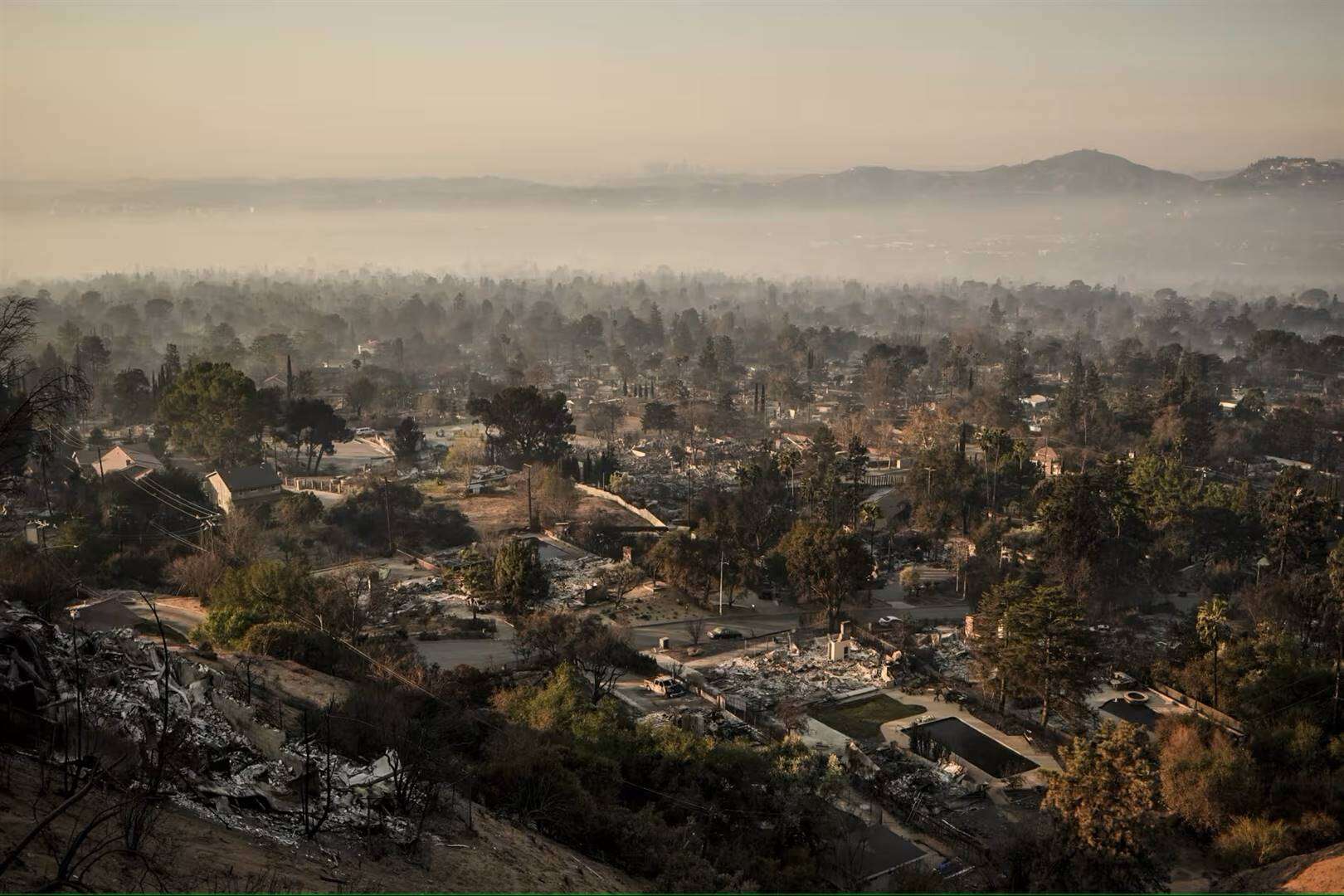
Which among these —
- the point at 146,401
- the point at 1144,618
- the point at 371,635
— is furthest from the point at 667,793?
the point at 146,401

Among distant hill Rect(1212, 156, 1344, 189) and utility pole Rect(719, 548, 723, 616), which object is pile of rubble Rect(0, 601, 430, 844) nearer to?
utility pole Rect(719, 548, 723, 616)

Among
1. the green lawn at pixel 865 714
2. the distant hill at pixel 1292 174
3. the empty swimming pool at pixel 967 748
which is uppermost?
the distant hill at pixel 1292 174

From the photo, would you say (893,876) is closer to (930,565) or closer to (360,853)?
(360,853)

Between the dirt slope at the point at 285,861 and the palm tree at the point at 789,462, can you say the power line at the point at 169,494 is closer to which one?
the palm tree at the point at 789,462

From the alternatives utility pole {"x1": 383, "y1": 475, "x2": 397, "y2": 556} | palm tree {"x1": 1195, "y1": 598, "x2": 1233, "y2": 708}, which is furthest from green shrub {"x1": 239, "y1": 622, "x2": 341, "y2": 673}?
palm tree {"x1": 1195, "y1": 598, "x2": 1233, "y2": 708}

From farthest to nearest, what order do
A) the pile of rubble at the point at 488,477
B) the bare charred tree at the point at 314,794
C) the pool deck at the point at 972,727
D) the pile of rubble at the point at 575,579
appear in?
the pile of rubble at the point at 488,477 → the pile of rubble at the point at 575,579 → the pool deck at the point at 972,727 → the bare charred tree at the point at 314,794

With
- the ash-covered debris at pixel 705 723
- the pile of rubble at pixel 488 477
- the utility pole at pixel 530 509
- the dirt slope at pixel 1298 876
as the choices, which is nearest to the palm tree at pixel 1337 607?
the dirt slope at pixel 1298 876
